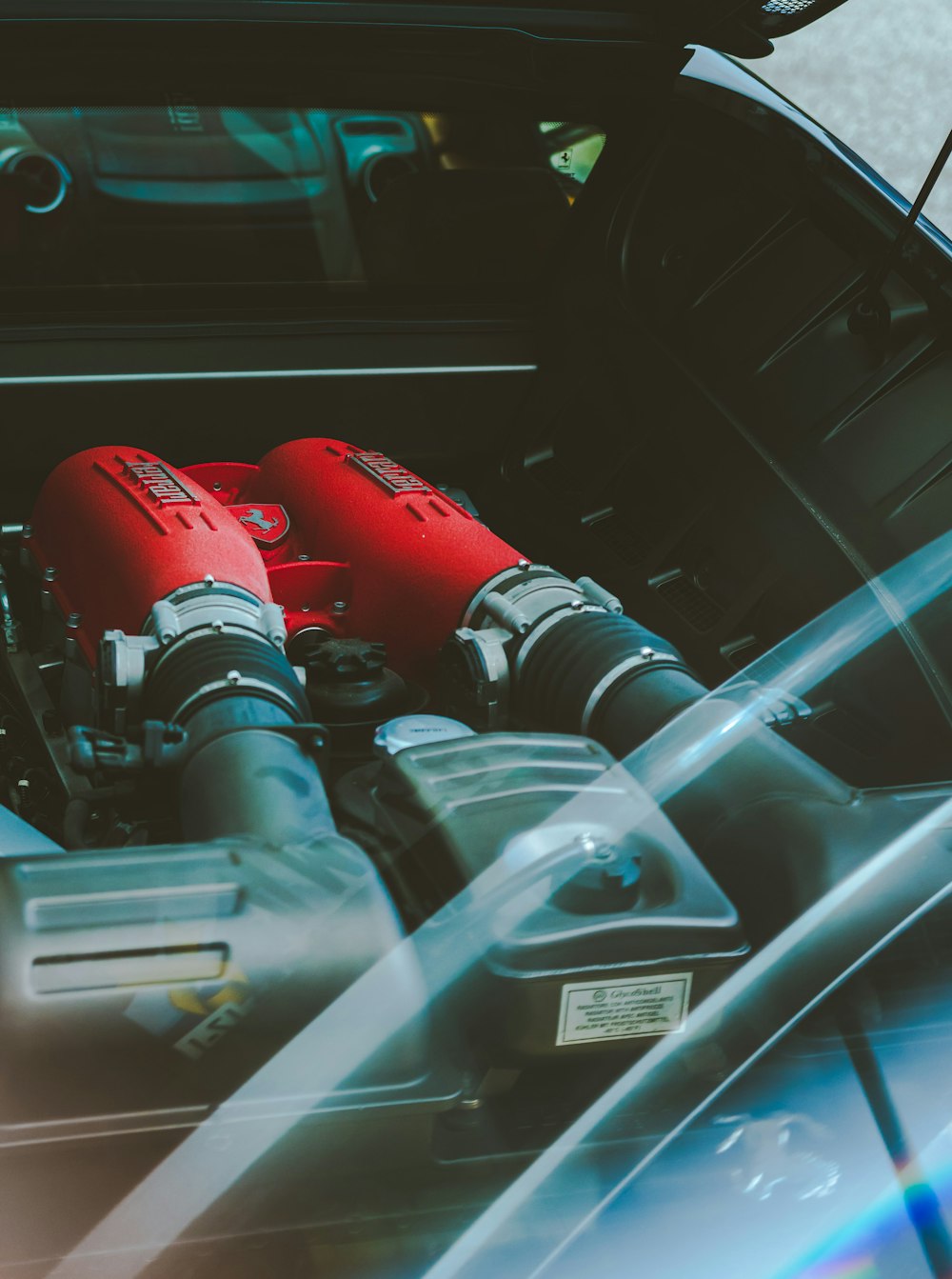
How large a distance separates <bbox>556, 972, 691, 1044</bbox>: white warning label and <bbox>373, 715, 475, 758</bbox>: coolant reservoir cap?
0.38m

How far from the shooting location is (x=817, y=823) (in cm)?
101

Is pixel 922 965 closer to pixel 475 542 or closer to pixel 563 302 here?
pixel 475 542

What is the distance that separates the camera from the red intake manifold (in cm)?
156

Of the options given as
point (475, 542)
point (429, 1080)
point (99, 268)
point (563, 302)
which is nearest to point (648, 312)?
point (563, 302)

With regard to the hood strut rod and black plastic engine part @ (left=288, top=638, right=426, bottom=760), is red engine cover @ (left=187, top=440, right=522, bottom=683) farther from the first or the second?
the hood strut rod

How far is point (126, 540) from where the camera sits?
5.18 ft

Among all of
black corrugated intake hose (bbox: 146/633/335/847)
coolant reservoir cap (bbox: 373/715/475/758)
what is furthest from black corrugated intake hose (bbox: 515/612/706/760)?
black corrugated intake hose (bbox: 146/633/335/847)

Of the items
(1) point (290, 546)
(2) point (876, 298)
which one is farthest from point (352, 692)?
Answer: (2) point (876, 298)

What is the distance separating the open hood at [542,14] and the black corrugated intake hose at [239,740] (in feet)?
2.46

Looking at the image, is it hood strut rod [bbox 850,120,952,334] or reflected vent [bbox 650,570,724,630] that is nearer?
hood strut rod [bbox 850,120,952,334]

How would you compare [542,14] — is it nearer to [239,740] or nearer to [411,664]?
[411,664]

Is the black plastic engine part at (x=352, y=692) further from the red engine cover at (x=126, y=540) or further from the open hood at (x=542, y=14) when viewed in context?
the open hood at (x=542, y=14)

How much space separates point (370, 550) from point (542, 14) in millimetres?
713

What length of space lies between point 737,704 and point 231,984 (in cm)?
59
